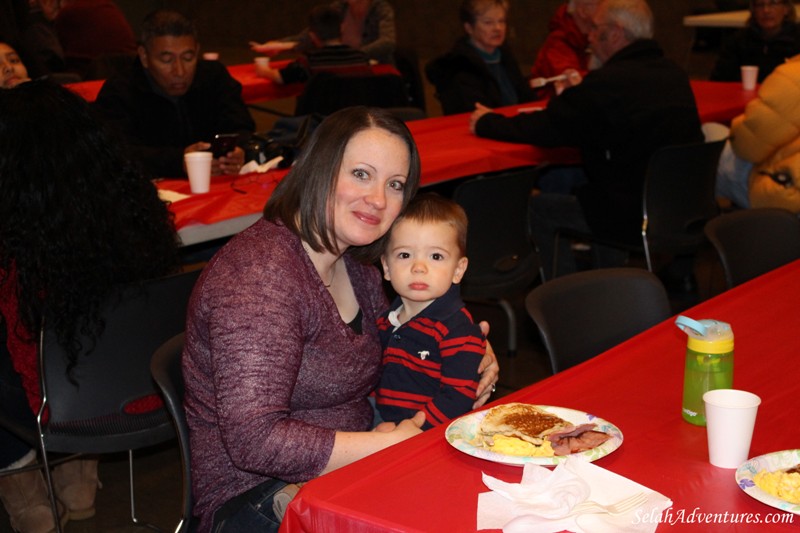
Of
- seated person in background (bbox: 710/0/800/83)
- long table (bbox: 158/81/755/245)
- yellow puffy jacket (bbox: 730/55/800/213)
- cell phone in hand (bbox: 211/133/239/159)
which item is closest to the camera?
long table (bbox: 158/81/755/245)

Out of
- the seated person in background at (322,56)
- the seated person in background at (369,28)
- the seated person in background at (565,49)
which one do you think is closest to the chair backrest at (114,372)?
the seated person in background at (322,56)

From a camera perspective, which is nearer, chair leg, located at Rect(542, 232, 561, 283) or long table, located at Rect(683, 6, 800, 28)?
chair leg, located at Rect(542, 232, 561, 283)

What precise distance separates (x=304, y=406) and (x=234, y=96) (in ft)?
9.62

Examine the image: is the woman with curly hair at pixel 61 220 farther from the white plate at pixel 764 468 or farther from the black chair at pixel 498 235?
the white plate at pixel 764 468

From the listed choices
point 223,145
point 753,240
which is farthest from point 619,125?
point 223,145

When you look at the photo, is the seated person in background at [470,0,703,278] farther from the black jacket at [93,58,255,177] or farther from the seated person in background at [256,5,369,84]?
the seated person in background at [256,5,369,84]

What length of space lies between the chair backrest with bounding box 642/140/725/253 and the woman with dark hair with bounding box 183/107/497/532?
88.3 inches

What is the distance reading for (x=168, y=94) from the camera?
4305 mm

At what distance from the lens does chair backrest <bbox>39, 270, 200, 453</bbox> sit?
241 centimetres

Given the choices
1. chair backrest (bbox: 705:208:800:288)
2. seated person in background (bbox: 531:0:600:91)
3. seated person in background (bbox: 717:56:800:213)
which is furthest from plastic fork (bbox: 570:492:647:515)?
seated person in background (bbox: 531:0:600:91)

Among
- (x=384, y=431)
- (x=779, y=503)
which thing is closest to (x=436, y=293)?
(x=384, y=431)

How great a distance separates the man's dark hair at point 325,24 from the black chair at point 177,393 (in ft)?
15.4

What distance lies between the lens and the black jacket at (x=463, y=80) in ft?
18.3

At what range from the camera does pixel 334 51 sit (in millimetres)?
5629
